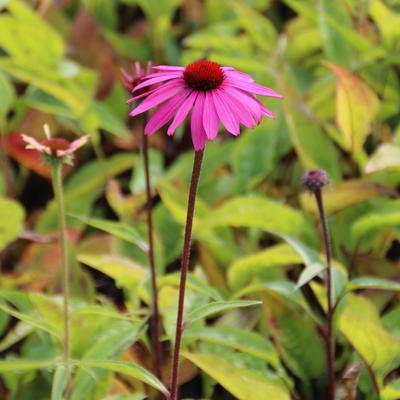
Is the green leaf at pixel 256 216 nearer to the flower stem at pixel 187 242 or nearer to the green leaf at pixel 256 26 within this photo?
the flower stem at pixel 187 242

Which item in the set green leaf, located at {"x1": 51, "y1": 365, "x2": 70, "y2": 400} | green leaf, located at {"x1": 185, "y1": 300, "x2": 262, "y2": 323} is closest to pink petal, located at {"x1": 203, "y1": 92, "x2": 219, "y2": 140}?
green leaf, located at {"x1": 185, "y1": 300, "x2": 262, "y2": 323}

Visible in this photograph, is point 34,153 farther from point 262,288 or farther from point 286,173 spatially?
point 262,288

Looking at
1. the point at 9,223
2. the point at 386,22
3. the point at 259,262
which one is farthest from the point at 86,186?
the point at 386,22

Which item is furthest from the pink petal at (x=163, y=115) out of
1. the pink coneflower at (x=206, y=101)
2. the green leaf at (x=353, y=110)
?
the green leaf at (x=353, y=110)

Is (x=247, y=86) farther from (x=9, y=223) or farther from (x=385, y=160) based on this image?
(x=9, y=223)

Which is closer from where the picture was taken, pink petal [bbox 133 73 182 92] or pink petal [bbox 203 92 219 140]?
pink petal [bbox 203 92 219 140]

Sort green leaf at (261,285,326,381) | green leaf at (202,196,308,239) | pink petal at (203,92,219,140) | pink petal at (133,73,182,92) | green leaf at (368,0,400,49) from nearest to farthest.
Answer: pink petal at (203,92,219,140) → pink petal at (133,73,182,92) → green leaf at (261,285,326,381) → green leaf at (202,196,308,239) → green leaf at (368,0,400,49)

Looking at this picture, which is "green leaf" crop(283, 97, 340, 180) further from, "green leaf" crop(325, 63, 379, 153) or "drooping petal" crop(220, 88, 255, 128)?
"drooping petal" crop(220, 88, 255, 128)
